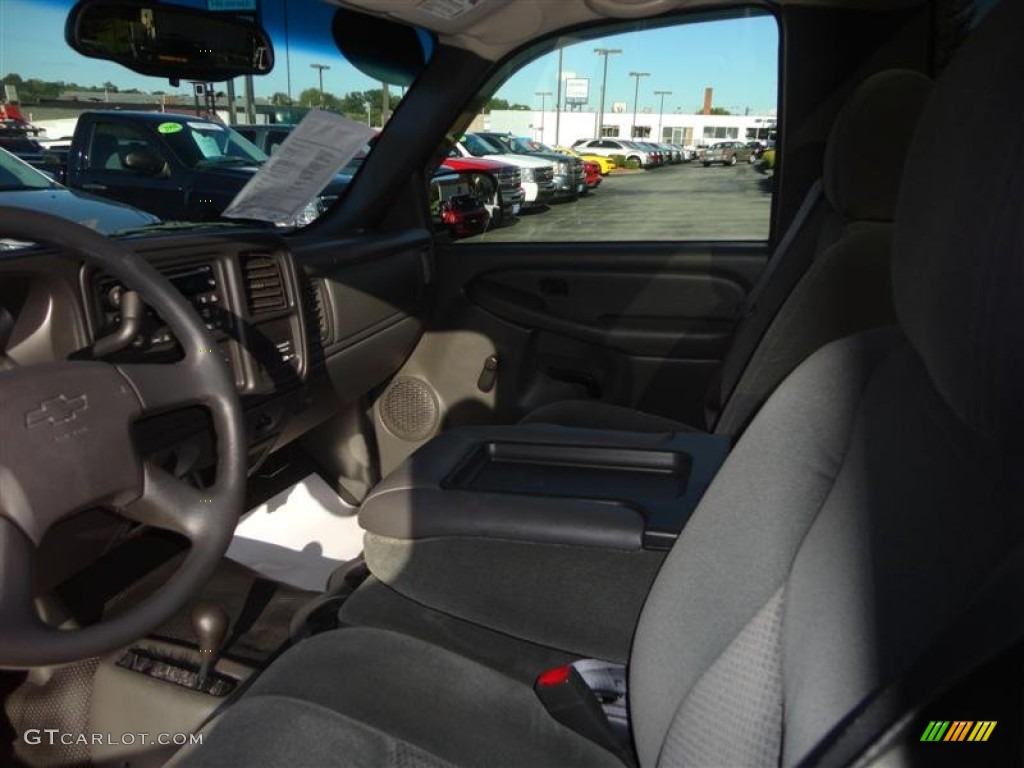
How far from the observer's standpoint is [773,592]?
0.90 meters

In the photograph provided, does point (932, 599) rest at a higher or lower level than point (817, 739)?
higher

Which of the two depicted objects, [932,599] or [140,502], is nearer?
[932,599]

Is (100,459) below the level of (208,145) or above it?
below

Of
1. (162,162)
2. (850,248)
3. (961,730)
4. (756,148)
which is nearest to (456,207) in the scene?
(756,148)

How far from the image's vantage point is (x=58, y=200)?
1.69 meters

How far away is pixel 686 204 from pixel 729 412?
1.24 m

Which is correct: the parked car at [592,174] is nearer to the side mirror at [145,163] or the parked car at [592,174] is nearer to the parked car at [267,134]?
the parked car at [267,134]

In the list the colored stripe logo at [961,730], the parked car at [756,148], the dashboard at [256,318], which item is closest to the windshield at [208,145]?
the dashboard at [256,318]

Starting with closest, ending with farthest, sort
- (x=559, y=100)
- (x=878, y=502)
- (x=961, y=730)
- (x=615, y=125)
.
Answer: (x=961, y=730) → (x=878, y=502) → (x=559, y=100) → (x=615, y=125)

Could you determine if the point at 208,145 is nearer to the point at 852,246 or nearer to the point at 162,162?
the point at 162,162

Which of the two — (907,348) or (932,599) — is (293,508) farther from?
(932,599)

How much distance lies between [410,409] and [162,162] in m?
1.16

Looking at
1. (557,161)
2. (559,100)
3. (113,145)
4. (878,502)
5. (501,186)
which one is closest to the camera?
(878,502)

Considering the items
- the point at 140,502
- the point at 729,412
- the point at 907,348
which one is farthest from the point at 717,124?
the point at 140,502
